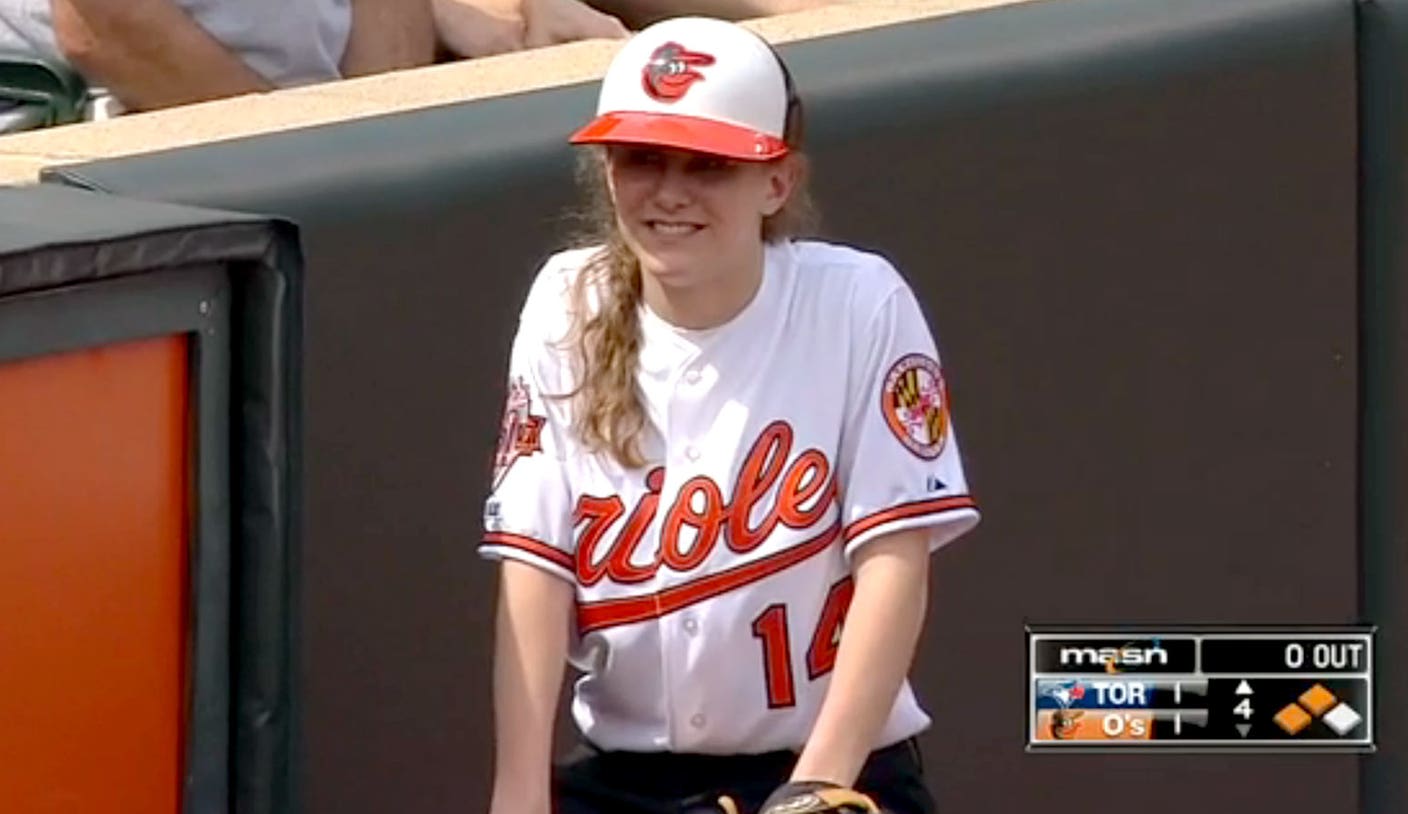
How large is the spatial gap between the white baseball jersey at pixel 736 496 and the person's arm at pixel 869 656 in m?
0.03

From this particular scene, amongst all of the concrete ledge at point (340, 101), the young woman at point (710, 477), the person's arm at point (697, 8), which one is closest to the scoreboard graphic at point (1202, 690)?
the concrete ledge at point (340, 101)

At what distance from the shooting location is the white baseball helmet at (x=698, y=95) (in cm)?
278

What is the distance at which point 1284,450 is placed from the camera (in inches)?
167

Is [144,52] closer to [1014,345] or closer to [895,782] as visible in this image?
[1014,345]

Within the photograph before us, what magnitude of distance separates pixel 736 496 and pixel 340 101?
0.93m

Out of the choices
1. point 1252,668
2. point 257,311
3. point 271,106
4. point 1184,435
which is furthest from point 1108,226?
point 257,311

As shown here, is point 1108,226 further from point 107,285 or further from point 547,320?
point 107,285

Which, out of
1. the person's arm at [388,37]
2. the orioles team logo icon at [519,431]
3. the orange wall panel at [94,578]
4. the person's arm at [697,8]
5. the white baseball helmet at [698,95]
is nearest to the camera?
the orange wall panel at [94,578]

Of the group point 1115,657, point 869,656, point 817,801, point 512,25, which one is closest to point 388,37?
point 512,25

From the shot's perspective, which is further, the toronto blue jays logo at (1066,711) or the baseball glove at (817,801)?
the toronto blue jays logo at (1066,711)

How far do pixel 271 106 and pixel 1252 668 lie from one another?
1.52 m

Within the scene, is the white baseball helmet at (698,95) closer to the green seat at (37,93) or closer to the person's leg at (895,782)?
the person's leg at (895,782)

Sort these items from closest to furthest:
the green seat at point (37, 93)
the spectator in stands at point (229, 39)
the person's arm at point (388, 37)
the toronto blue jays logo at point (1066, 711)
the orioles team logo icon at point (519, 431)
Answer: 1. the orioles team logo icon at point (519, 431)
2. the toronto blue jays logo at point (1066, 711)
3. the spectator in stands at point (229, 39)
4. the green seat at point (37, 93)
5. the person's arm at point (388, 37)

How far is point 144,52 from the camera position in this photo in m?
4.18
